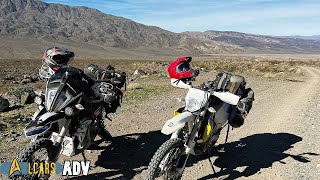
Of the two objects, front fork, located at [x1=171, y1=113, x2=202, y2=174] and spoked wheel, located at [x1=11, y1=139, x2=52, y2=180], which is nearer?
spoked wheel, located at [x1=11, y1=139, x2=52, y2=180]

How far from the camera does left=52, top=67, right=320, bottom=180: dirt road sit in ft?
23.4

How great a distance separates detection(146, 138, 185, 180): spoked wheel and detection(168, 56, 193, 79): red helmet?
125 cm

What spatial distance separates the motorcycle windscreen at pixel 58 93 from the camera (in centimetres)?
601

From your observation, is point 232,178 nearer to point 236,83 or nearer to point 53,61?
point 236,83

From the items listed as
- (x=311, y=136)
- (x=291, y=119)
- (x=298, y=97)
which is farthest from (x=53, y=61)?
(x=298, y=97)

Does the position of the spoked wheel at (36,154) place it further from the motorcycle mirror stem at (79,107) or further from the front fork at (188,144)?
the front fork at (188,144)

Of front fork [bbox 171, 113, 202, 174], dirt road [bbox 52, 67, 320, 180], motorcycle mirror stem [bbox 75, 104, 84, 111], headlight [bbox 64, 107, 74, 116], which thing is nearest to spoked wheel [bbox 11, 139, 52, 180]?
headlight [bbox 64, 107, 74, 116]

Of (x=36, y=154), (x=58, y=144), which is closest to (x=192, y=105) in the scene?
(x=58, y=144)

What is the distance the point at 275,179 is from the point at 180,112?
2230 millimetres

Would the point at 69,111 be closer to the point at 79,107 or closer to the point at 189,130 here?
the point at 79,107

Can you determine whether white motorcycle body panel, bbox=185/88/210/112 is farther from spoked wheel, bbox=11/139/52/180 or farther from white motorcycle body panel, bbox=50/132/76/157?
spoked wheel, bbox=11/139/52/180

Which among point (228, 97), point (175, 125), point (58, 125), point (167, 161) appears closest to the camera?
point (167, 161)

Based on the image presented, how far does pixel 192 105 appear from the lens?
6.16 m

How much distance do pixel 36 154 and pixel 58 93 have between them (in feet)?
3.44
